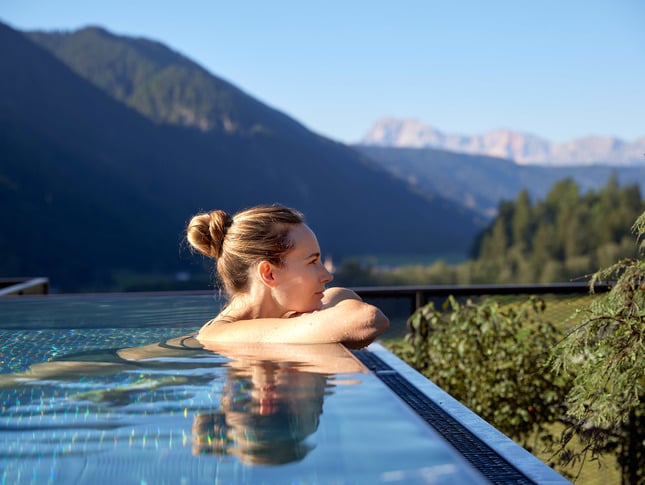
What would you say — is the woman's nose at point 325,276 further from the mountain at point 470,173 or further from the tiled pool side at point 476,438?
the mountain at point 470,173

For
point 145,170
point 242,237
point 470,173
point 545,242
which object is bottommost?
point 545,242

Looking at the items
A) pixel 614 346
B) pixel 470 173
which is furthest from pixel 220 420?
pixel 470 173

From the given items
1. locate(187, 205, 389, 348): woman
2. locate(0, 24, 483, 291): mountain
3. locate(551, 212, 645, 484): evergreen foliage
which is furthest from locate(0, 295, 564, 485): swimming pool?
locate(0, 24, 483, 291): mountain

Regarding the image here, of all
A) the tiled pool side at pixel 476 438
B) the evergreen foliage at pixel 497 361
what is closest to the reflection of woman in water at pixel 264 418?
the tiled pool side at pixel 476 438

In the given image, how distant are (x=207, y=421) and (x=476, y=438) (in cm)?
45

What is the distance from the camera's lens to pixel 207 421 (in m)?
1.36

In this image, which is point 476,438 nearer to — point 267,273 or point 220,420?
point 220,420

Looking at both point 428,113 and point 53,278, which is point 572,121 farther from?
point 53,278

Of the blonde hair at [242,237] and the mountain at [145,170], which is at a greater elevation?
the mountain at [145,170]

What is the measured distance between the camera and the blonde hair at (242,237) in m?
2.33

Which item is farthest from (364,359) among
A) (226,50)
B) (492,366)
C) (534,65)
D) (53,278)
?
(534,65)

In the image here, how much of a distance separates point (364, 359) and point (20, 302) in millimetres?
1970

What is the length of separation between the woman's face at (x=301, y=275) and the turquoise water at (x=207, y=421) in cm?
27

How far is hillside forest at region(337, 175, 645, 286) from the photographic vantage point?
1804 inches
